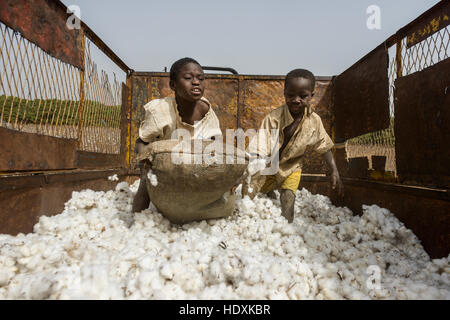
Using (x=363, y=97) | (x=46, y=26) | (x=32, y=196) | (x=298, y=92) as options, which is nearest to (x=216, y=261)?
(x=32, y=196)

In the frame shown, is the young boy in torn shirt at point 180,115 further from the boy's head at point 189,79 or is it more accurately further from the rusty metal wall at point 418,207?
the rusty metal wall at point 418,207

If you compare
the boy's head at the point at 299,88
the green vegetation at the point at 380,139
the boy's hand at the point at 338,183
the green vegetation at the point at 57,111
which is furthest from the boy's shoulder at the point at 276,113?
the green vegetation at the point at 57,111

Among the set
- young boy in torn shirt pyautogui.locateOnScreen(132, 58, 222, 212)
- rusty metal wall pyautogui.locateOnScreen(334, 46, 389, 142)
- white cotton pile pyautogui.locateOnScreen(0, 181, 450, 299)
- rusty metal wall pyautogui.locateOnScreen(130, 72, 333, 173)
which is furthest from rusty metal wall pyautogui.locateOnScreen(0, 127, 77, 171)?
rusty metal wall pyautogui.locateOnScreen(334, 46, 389, 142)

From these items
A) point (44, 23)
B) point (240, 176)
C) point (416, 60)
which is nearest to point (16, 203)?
point (44, 23)

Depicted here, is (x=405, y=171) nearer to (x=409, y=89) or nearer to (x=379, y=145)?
(x=409, y=89)

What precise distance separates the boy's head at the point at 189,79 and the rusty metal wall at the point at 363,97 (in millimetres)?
1511

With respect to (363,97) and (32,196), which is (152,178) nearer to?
(32,196)

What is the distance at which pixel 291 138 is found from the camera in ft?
8.32

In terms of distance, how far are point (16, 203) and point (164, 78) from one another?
93.2 inches

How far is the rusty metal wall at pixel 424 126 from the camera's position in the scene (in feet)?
5.17

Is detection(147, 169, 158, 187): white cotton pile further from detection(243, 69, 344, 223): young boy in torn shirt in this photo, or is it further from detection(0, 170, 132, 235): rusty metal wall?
detection(243, 69, 344, 223): young boy in torn shirt

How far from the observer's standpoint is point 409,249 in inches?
67.5

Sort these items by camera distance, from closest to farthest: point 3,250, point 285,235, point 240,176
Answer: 1. point 3,250
2. point 240,176
3. point 285,235

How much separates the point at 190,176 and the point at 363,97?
2020 mm
